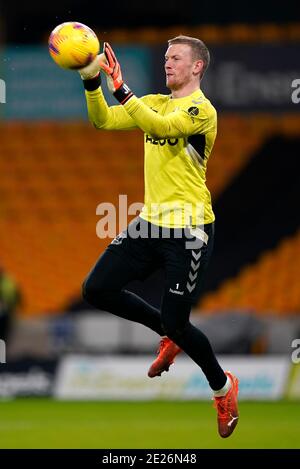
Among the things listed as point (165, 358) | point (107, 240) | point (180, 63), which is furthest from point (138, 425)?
point (107, 240)

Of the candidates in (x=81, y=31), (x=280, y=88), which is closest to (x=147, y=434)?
(x=81, y=31)

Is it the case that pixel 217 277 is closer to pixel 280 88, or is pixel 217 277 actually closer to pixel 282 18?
pixel 280 88

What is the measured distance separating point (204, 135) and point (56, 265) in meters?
10.0

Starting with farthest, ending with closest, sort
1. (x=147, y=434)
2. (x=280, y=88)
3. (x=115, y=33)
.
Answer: (x=115, y=33), (x=280, y=88), (x=147, y=434)

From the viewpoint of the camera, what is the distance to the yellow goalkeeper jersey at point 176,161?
7.32 m

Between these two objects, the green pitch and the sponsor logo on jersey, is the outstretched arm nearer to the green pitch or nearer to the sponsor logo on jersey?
the sponsor logo on jersey

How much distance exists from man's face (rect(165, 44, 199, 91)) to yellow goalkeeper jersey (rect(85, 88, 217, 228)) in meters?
0.15

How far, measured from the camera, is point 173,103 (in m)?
7.46

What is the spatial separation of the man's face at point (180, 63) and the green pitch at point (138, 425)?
9.89 feet

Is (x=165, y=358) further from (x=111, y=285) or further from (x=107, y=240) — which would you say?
(x=107, y=240)

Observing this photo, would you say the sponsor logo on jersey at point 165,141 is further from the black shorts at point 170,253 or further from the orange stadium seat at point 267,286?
the orange stadium seat at point 267,286

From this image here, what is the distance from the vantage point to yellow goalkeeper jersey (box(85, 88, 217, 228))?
24.0 feet

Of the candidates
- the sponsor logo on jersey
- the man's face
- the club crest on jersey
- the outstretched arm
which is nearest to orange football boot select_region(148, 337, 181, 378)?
the sponsor logo on jersey

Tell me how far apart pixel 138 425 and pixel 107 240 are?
23.1 ft
